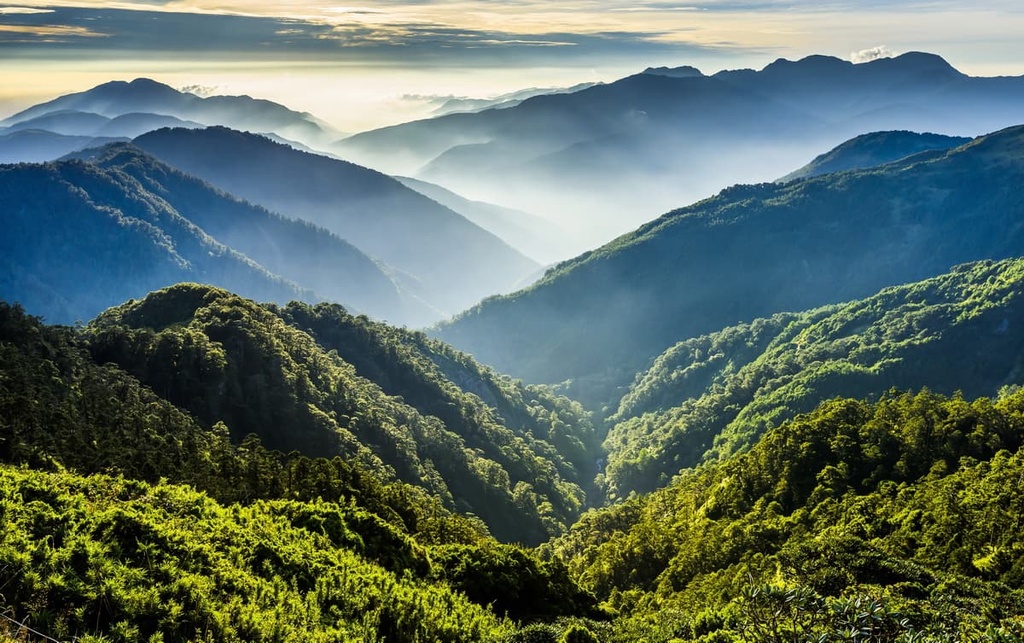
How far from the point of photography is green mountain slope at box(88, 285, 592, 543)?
335ft

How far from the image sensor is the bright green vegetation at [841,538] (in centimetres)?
3488

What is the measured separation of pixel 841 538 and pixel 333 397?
298 feet

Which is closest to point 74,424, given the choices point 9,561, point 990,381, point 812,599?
point 9,561

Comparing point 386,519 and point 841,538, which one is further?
point 386,519

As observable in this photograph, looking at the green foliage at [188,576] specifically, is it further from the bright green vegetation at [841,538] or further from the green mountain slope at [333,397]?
the green mountain slope at [333,397]

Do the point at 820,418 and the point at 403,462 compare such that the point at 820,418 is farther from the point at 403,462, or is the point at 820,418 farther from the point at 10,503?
the point at 10,503

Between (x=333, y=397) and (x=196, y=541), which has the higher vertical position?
(x=196, y=541)

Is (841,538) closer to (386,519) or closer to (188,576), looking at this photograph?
(386,519)

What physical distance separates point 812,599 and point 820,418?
75365 millimetres

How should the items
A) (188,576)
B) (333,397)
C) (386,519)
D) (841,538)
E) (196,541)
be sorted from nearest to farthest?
(188,576) → (196,541) → (841,538) → (386,519) → (333,397)

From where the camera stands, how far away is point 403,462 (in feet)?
412

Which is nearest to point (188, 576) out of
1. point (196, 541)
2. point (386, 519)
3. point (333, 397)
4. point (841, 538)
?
point (196, 541)

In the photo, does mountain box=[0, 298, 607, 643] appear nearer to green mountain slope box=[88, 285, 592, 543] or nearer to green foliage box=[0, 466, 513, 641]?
green foliage box=[0, 466, 513, 641]

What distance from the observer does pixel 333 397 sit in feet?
414
